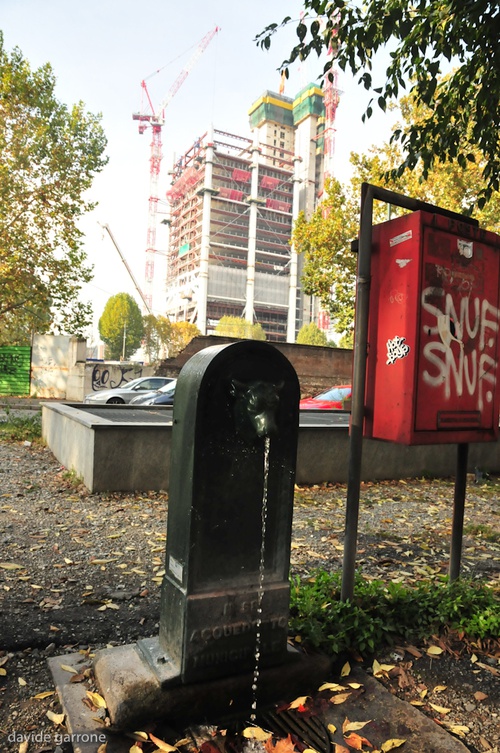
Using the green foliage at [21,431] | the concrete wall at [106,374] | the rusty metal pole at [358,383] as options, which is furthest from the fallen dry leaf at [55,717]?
the concrete wall at [106,374]

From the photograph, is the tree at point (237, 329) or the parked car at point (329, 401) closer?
the parked car at point (329, 401)

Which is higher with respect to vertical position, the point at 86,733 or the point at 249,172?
the point at 249,172

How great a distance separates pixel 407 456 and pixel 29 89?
1465 cm

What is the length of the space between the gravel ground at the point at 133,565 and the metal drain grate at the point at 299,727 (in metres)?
0.47

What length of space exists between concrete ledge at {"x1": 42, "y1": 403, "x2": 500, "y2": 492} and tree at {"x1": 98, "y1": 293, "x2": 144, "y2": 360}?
66.6 m

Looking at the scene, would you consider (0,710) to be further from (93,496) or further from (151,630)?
(93,496)

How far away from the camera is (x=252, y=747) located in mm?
2021

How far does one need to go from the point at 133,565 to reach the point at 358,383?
2361mm

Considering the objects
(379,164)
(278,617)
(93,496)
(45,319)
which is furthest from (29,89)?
(278,617)

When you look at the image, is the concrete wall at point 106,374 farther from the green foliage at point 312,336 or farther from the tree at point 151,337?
the green foliage at point 312,336

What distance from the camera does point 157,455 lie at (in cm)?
641

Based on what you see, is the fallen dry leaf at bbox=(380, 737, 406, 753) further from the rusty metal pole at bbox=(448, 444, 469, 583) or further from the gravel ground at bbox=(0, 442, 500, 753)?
the rusty metal pole at bbox=(448, 444, 469, 583)

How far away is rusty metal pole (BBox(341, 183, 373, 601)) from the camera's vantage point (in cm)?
293

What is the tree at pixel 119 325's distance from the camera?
7419cm
